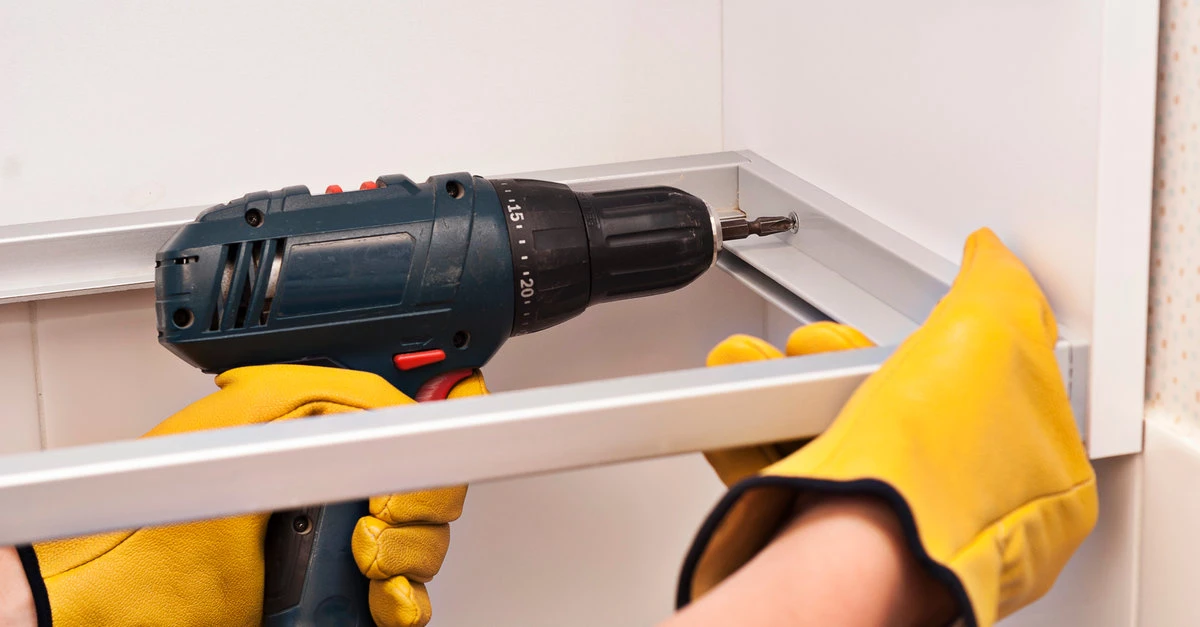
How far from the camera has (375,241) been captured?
0.63m

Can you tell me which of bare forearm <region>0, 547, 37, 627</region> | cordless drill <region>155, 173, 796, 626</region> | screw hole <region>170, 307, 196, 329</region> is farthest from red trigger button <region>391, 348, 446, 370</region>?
bare forearm <region>0, 547, 37, 627</region>

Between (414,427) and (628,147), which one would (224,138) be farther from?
(414,427)

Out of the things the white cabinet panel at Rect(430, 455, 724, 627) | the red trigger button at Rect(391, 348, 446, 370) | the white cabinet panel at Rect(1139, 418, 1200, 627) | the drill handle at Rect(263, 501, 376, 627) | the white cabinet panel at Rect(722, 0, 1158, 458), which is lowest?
the white cabinet panel at Rect(430, 455, 724, 627)

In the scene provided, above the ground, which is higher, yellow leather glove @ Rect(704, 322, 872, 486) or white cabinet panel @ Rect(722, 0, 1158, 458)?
white cabinet panel @ Rect(722, 0, 1158, 458)

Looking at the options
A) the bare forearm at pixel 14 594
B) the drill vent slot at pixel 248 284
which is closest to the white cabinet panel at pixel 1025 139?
the drill vent slot at pixel 248 284

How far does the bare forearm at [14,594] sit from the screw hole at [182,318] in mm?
152

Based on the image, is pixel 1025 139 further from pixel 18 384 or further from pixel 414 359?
pixel 18 384

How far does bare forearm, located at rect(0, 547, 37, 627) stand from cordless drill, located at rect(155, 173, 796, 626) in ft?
0.44

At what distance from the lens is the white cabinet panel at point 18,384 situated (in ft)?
2.71

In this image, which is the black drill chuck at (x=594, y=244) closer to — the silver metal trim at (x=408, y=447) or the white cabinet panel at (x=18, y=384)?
the silver metal trim at (x=408, y=447)

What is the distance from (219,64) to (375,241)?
0.31 m

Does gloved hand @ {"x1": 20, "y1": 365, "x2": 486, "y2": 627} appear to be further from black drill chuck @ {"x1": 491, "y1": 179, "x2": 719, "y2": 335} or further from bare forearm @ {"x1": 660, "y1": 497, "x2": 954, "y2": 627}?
bare forearm @ {"x1": 660, "y1": 497, "x2": 954, "y2": 627}

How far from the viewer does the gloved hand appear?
562mm

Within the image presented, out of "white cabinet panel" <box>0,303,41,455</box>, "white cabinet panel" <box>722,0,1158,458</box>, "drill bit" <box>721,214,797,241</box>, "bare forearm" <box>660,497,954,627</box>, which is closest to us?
"bare forearm" <box>660,497,954,627</box>
